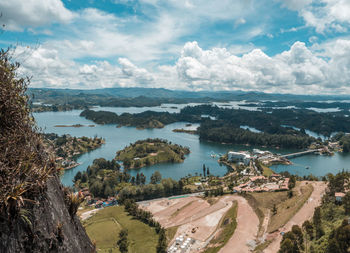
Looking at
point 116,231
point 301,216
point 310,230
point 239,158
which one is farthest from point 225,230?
point 239,158

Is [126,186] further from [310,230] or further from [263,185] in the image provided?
[310,230]

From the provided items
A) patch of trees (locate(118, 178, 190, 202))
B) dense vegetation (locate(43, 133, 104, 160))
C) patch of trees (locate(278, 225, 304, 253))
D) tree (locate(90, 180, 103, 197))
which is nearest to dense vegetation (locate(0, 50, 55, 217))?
patch of trees (locate(278, 225, 304, 253))

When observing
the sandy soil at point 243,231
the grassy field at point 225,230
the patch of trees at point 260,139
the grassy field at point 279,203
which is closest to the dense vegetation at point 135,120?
the patch of trees at point 260,139

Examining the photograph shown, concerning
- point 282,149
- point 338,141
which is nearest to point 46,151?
point 282,149

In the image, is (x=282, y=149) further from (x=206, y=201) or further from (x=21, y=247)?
(x=21, y=247)

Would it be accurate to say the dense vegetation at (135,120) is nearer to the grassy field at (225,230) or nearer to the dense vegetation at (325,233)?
the grassy field at (225,230)

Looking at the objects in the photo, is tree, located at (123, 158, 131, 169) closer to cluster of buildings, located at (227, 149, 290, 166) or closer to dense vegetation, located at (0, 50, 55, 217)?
cluster of buildings, located at (227, 149, 290, 166)
